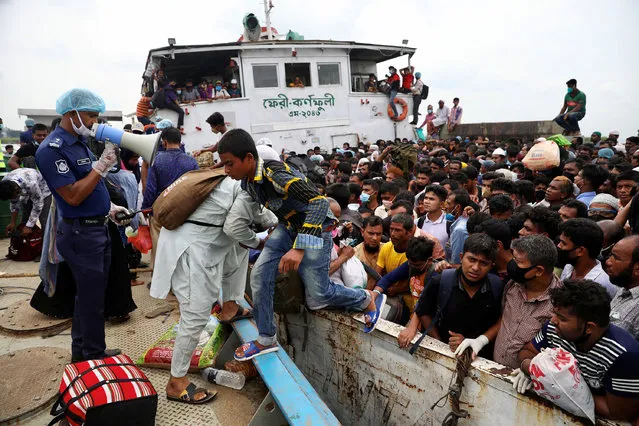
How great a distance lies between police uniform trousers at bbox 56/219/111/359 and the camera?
275 centimetres

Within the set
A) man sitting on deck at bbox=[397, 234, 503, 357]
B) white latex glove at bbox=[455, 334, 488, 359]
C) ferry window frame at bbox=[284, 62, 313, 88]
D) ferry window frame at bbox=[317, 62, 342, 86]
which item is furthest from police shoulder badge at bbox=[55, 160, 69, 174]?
ferry window frame at bbox=[317, 62, 342, 86]

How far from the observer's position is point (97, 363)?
2443mm

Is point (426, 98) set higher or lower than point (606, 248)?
higher

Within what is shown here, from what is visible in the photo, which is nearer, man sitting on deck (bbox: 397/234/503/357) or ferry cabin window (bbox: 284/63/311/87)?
man sitting on deck (bbox: 397/234/503/357)

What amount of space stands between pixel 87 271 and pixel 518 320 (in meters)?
2.90

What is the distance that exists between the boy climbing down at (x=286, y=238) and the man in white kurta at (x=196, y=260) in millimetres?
232

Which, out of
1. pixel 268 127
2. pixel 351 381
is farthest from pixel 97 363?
pixel 268 127

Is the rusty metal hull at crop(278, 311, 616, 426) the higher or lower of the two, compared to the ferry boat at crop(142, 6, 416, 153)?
lower

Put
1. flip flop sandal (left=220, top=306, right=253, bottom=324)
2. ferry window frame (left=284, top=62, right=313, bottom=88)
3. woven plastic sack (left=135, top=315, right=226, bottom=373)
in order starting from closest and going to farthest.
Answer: woven plastic sack (left=135, top=315, right=226, bottom=373) < flip flop sandal (left=220, top=306, right=253, bottom=324) < ferry window frame (left=284, top=62, right=313, bottom=88)

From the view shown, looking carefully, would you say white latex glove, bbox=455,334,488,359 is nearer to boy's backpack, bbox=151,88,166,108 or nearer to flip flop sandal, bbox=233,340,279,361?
flip flop sandal, bbox=233,340,279,361

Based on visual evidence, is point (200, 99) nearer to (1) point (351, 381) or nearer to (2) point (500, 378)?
(1) point (351, 381)

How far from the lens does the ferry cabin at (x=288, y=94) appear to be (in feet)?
40.3

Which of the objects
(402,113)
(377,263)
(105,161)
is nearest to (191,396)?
(105,161)

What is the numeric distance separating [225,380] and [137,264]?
3.33 metres
